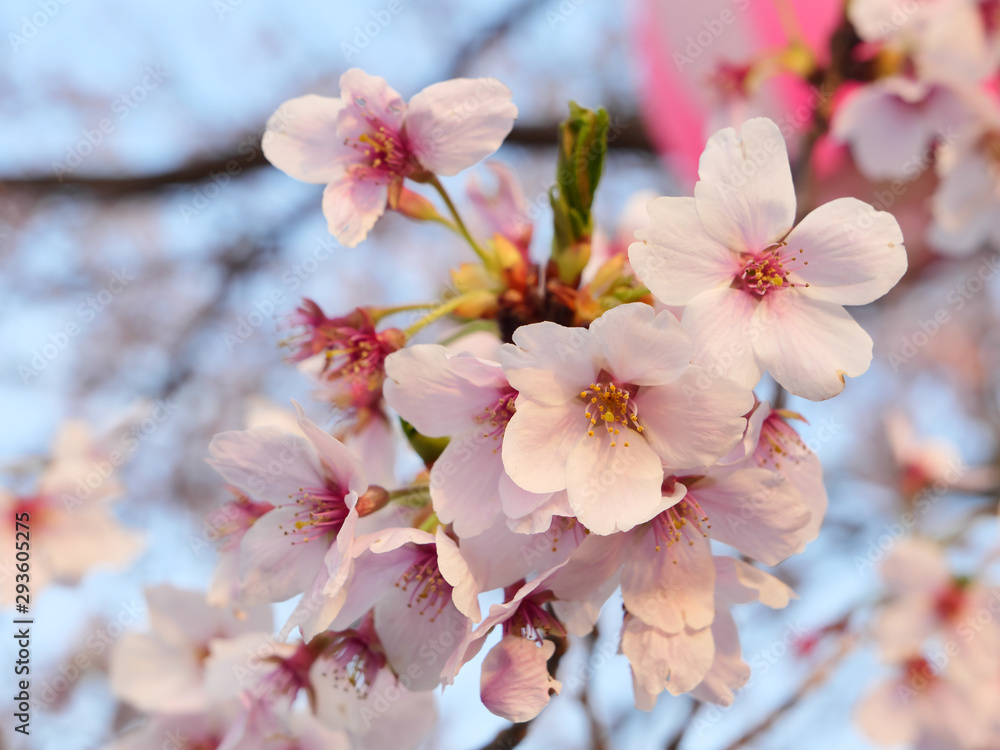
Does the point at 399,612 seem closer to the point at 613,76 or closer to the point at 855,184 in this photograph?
the point at 855,184

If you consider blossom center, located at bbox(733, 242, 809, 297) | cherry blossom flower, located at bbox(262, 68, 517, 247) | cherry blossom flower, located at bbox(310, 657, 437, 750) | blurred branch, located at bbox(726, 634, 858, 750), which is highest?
cherry blossom flower, located at bbox(262, 68, 517, 247)

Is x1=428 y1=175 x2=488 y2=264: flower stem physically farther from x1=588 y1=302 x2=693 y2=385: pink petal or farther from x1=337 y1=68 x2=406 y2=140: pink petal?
x1=588 y1=302 x2=693 y2=385: pink petal

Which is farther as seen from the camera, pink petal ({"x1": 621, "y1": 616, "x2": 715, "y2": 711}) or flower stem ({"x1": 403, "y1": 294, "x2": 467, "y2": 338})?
flower stem ({"x1": 403, "y1": 294, "x2": 467, "y2": 338})

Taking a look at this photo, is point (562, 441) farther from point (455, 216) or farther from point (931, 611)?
point (931, 611)

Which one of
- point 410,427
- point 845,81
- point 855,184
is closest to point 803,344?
point 410,427

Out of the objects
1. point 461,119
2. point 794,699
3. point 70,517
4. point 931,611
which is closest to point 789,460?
point 461,119

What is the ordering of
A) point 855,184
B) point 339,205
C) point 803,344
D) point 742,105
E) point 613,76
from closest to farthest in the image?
point 803,344 < point 339,205 < point 742,105 < point 855,184 < point 613,76

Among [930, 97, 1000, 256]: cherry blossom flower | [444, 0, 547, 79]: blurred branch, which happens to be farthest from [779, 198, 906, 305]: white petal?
[444, 0, 547, 79]: blurred branch
